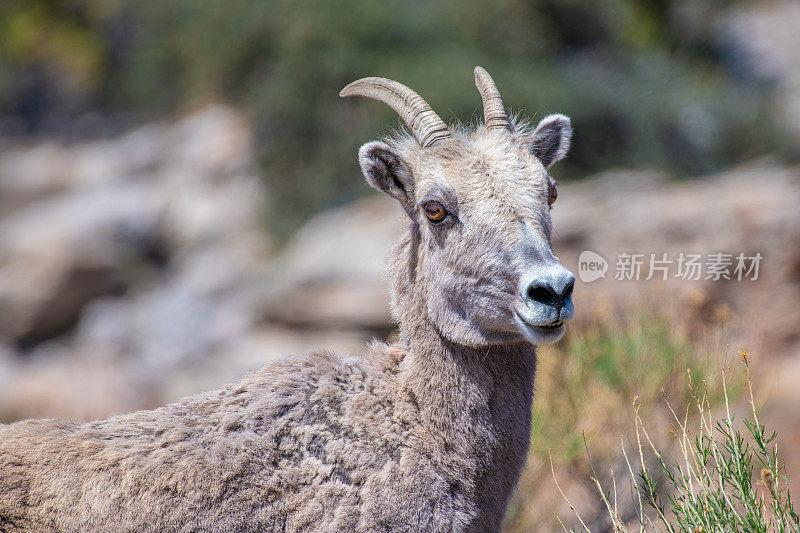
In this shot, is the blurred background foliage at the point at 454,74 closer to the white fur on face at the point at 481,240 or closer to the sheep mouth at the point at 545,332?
the white fur on face at the point at 481,240

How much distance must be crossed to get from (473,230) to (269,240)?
16426 millimetres

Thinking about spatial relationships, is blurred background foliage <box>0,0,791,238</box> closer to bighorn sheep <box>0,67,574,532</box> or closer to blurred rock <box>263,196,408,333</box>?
blurred rock <box>263,196,408,333</box>

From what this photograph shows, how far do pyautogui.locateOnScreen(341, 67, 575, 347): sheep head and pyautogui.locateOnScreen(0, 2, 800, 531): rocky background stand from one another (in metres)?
0.53

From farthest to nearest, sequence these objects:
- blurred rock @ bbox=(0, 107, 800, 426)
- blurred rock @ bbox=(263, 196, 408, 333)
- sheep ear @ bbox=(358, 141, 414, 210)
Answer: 1. blurred rock @ bbox=(263, 196, 408, 333)
2. blurred rock @ bbox=(0, 107, 800, 426)
3. sheep ear @ bbox=(358, 141, 414, 210)

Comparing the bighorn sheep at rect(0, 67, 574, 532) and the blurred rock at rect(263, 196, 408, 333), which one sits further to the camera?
the blurred rock at rect(263, 196, 408, 333)

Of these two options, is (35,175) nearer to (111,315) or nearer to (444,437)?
(111,315)

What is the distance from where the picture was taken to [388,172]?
4.61 metres

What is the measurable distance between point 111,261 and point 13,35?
11732mm

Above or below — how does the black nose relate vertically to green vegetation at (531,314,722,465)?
below

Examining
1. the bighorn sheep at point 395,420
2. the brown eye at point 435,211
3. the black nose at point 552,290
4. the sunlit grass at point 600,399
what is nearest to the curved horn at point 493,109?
the bighorn sheep at point 395,420

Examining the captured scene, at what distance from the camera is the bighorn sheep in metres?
3.68

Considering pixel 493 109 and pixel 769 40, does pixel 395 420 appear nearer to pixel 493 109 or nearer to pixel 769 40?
pixel 493 109

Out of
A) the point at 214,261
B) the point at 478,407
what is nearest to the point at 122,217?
the point at 214,261

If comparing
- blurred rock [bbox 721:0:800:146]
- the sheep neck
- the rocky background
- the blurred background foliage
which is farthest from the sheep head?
blurred rock [bbox 721:0:800:146]
